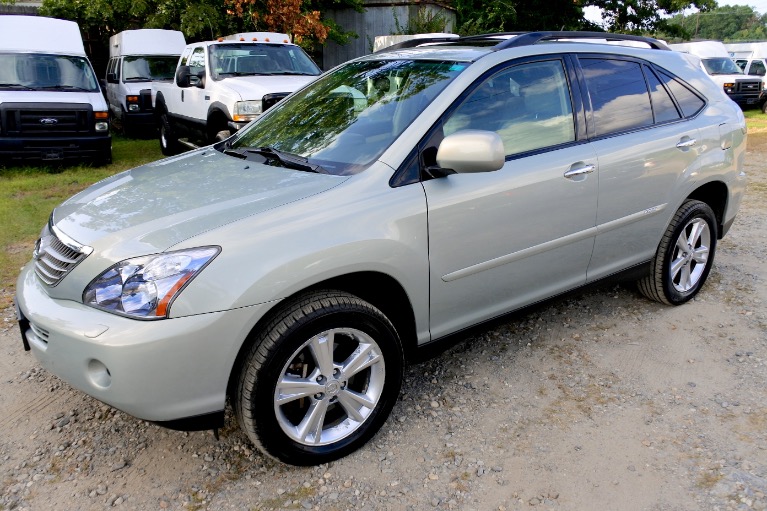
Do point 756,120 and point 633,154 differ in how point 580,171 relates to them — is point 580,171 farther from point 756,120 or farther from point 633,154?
point 756,120

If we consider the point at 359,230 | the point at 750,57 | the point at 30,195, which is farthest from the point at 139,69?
the point at 750,57

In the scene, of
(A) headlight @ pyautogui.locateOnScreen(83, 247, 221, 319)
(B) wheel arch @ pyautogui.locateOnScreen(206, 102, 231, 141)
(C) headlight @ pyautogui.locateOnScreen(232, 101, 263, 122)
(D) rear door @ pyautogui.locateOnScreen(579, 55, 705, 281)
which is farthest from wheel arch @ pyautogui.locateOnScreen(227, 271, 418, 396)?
(B) wheel arch @ pyautogui.locateOnScreen(206, 102, 231, 141)

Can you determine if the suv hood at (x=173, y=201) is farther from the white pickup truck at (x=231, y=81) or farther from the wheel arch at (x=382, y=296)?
the white pickup truck at (x=231, y=81)

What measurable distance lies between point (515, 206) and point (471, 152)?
55 cm

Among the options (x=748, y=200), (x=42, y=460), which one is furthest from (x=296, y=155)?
(x=748, y=200)

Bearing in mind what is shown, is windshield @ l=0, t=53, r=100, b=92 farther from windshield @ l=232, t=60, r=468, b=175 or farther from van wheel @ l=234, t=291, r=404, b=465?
van wheel @ l=234, t=291, r=404, b=465

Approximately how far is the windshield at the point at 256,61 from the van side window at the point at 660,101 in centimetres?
628

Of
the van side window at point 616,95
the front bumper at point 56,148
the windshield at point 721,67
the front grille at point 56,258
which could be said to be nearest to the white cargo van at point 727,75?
the windshield at point 721,67

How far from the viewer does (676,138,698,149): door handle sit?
13.0 ft

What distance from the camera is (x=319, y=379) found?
2.71m

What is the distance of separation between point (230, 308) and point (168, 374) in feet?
1.06

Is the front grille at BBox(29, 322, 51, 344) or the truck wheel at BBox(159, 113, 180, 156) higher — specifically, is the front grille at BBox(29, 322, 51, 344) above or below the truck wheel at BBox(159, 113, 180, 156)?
above

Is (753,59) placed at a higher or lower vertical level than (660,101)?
lower

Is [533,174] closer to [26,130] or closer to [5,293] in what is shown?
[5,293]
